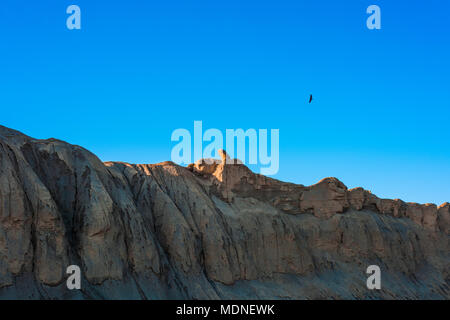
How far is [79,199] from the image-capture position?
86.4ft

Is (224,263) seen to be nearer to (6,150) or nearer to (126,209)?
(126,209)

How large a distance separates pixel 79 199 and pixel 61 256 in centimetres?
391

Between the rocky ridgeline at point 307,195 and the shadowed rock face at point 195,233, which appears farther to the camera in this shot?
Result: the rocky ridgeline at point 307,195

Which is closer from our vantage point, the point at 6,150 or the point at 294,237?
the point at 6,150

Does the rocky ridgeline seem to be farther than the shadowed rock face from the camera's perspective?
Yes

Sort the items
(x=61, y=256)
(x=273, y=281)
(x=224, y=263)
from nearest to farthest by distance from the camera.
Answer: (x=61, y=256)
(x=224, y=263)
(x=273, y=281)

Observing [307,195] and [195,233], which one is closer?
[195,233]

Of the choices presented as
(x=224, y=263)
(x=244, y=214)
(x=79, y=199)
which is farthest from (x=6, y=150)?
(x=244, y=214)

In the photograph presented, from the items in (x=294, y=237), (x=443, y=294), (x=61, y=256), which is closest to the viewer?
(x=61, y=256)

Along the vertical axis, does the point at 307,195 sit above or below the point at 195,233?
above

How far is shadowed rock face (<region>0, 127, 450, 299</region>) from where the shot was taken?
75.8 feet

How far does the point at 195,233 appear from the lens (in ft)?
103

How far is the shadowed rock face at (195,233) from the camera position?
23109 millimetres
